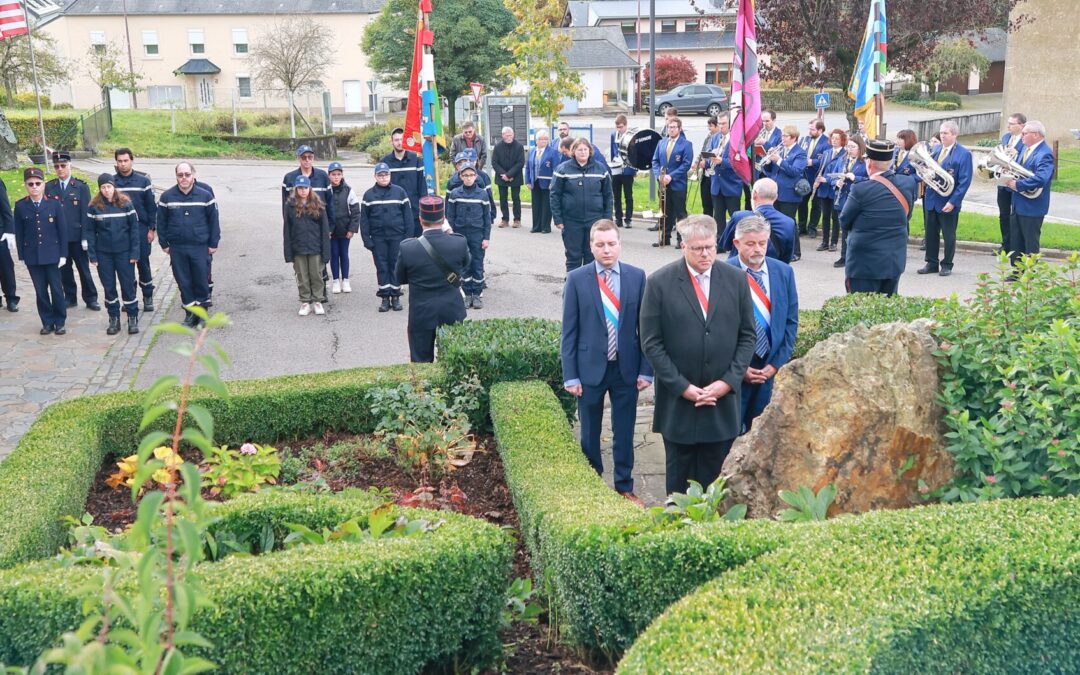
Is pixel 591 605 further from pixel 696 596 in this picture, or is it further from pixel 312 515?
pixel 312 515

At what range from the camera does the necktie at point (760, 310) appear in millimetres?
7828

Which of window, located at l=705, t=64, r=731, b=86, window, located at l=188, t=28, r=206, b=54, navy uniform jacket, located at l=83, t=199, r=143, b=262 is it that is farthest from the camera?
window, located at l=705, t=64, r=731, b=86

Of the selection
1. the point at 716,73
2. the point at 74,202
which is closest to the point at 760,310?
the point at 74,202

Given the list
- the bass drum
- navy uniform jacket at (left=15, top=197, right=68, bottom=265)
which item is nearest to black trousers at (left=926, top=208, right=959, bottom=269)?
the bass drum

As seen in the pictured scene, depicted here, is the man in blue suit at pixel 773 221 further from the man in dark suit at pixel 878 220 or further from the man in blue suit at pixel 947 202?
the man in blue suit at pixel 947 202

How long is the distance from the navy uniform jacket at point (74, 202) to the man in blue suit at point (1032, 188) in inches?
461

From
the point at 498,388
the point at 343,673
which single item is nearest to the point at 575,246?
the point at 498,388

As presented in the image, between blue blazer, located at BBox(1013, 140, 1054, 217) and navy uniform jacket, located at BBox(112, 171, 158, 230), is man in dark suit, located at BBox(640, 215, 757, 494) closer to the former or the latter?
navy uniform jacket, located at BBox(112, 171, 158, 230)

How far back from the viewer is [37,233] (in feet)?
42.5

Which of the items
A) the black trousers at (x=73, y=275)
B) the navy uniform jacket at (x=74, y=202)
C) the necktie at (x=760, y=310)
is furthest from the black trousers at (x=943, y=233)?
the black trousers at (x=73, y=275)

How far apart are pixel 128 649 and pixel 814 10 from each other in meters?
20.7

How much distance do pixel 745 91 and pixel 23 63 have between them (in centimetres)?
3598

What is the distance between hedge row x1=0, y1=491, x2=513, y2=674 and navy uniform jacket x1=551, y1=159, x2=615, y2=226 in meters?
9.56

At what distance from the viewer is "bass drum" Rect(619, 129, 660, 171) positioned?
1994cm
